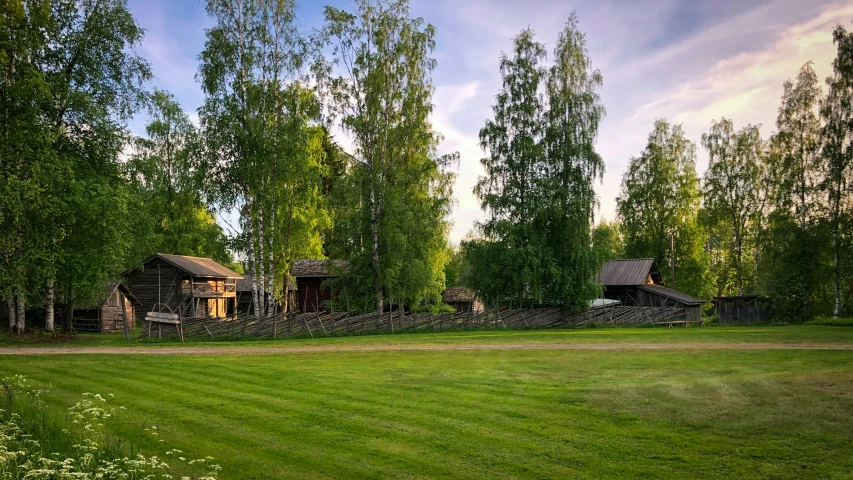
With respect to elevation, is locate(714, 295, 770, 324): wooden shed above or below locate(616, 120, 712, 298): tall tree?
below

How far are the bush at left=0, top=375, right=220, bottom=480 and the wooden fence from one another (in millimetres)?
17091

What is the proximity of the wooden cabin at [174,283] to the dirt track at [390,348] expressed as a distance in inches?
775

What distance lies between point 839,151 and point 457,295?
3144 centimetres

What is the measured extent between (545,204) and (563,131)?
548 centimetres

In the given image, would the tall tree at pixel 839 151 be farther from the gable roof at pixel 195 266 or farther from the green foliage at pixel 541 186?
the gable roof at pixel 195 266

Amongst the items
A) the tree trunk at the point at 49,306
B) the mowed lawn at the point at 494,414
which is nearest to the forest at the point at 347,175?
the tree trunk at the point at 49,306

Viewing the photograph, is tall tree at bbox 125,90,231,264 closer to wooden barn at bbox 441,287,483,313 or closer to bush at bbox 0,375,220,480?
wooden barn at bbox 441,287,483,313

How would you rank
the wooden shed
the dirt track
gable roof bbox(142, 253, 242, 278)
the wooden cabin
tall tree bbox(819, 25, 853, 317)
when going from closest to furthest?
the dirt track → tall tree bbox(819, 25, 853, 317) → gable roof bbox(142, 253, 242, 278) → the wooden cabin → the wooden shed

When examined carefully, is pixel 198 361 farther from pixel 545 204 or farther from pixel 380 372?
pixel 545 204

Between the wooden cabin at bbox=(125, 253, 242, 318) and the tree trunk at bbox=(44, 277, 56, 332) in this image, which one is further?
the wooden cabin at bbox=(125, 253, 242, 318)

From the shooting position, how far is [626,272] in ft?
153

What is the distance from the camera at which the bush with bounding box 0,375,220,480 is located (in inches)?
257

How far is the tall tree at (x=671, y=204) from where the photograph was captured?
5312 centimetres

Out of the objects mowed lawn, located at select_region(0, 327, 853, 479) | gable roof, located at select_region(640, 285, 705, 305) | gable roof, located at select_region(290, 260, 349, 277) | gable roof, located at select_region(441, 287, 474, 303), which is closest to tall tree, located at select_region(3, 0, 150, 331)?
mowed lawn, located at select_region(0, 327, 853, 479)
